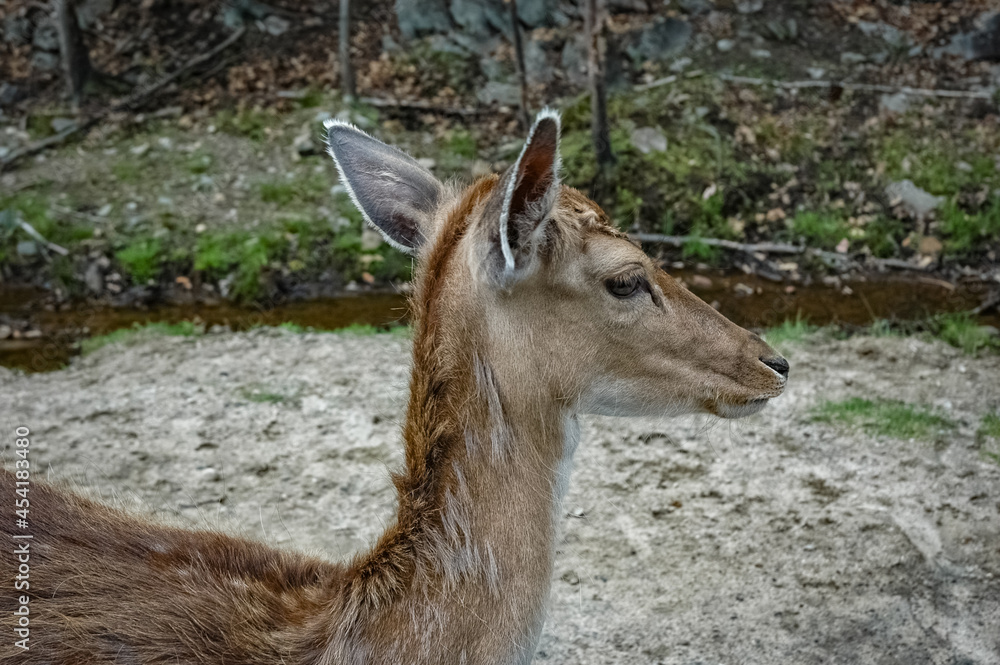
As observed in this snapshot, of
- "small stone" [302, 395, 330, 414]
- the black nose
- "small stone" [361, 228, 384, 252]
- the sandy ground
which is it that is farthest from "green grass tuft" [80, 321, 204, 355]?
the black nose

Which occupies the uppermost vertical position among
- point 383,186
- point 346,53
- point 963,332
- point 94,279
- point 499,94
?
point 383,186

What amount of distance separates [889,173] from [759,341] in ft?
21.9

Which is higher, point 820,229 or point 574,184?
point 574,184

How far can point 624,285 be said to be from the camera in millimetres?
2857

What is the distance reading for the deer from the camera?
2488 mm

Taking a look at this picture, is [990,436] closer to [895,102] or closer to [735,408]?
[735,408]

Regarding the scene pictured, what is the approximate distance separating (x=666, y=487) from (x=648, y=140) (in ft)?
16.6

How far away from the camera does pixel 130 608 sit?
2510mm

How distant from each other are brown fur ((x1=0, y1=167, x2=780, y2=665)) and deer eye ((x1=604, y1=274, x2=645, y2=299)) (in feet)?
0.12

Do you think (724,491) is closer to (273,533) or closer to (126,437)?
(273,533)

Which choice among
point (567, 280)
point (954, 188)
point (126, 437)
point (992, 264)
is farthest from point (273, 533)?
point (954, 188)

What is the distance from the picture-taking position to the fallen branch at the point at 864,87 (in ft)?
31.4

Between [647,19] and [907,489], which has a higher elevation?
[647,19]

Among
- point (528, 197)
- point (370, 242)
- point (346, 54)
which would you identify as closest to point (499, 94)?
point (346, 54)
